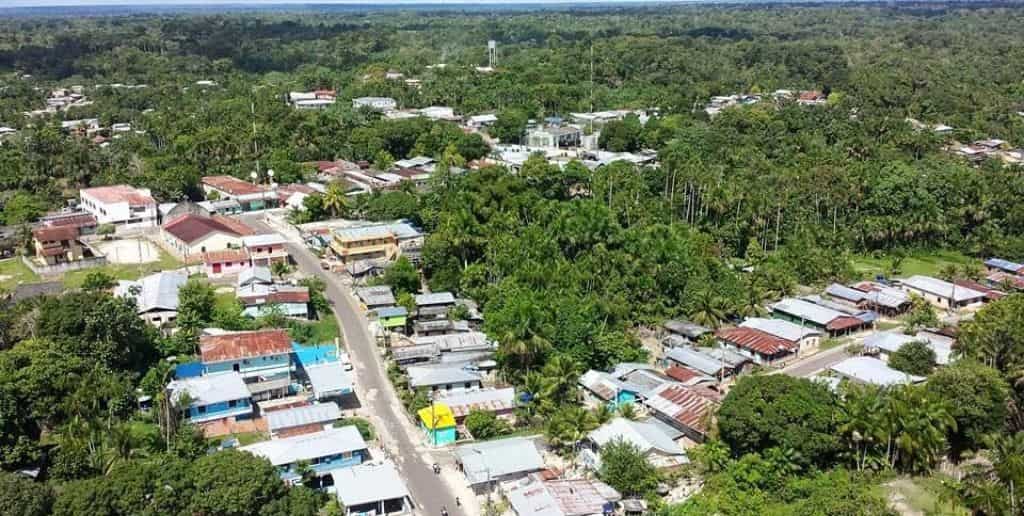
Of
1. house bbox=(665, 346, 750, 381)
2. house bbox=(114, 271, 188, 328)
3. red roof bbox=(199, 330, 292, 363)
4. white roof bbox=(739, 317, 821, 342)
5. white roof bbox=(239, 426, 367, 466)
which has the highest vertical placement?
red roof bbox=(199, 330, 292, 363)

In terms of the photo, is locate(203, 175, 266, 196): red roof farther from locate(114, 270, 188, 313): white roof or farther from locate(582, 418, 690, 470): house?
locate(582, 418, 690, 470): house

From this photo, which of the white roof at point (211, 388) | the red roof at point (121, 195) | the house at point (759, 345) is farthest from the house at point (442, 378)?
the red roof at point (121, 195)

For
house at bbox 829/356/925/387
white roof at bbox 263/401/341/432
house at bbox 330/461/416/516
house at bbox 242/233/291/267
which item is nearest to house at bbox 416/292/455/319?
white roof at bbox 263/401/341/432

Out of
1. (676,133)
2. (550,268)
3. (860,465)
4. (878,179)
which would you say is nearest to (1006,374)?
(860,465)

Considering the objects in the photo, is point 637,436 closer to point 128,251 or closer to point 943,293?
point 943,293

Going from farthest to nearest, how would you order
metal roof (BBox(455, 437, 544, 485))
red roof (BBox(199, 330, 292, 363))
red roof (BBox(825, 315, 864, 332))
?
red roof (BBox(825, 315, 864, 332)) < red roof (BBox(199, 330, 292, 363)) < metal roof (BBox(455, 437, 544, 485))

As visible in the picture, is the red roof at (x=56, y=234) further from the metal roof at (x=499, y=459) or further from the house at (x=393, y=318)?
the metal roof at (x=499, y=459)

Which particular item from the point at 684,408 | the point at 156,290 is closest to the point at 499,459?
the point at 684,408
